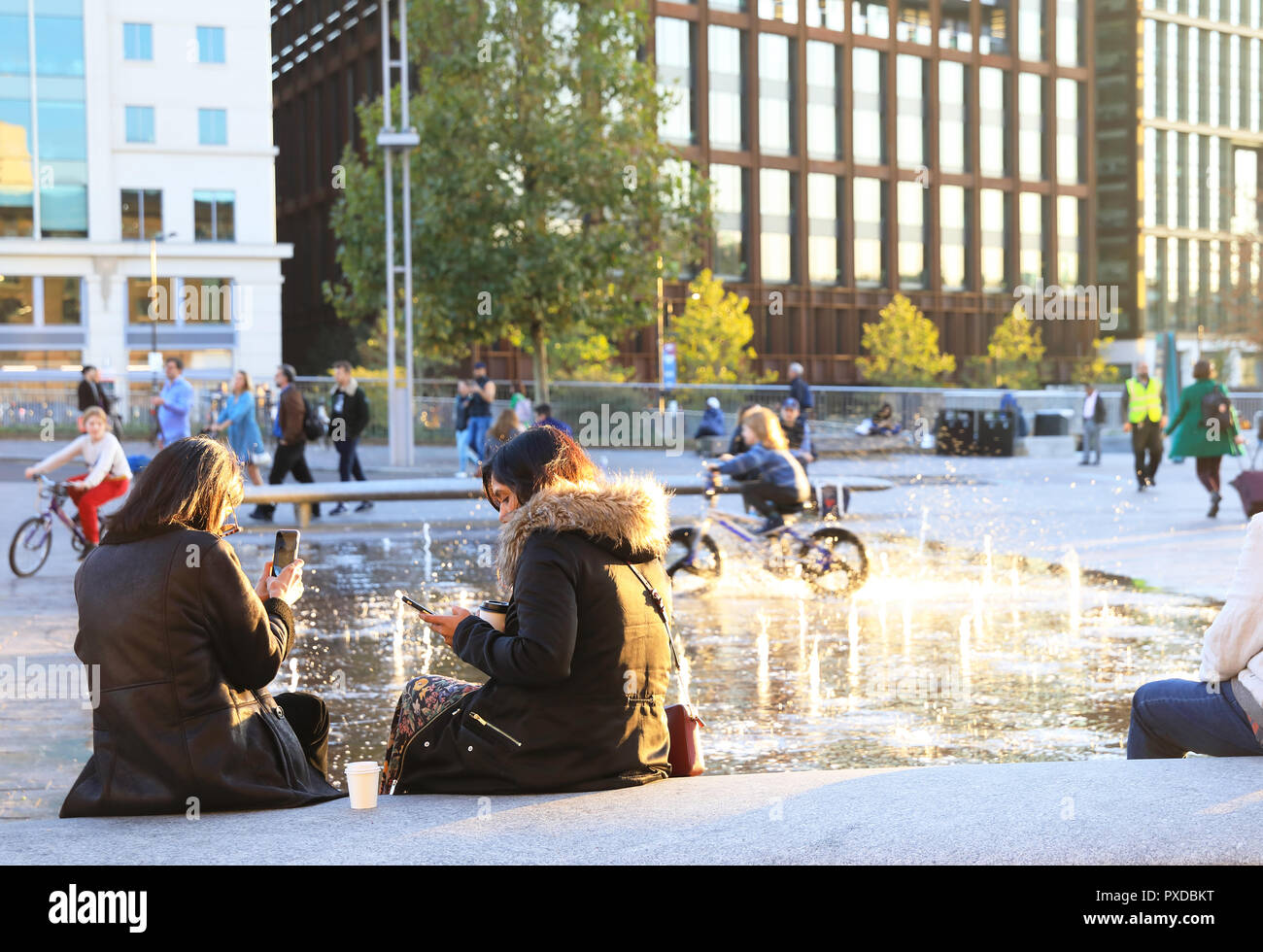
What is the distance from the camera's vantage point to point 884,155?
6738cm

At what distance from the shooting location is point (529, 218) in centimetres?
3189

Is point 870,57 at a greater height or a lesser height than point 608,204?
greater

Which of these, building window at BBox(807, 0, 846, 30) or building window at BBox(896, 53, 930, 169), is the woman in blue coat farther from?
building window at BBox(896, 53, 930, 169)

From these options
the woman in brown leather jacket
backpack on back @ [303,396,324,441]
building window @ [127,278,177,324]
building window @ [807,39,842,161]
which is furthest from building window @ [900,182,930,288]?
the woman in brown leather jacket

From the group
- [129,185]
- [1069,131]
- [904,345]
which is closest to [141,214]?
[129,185]

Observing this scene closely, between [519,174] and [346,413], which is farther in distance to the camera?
[519,174]

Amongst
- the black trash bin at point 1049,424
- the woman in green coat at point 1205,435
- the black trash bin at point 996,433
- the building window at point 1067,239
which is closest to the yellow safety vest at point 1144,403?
the woman in green coat at point 1205,435

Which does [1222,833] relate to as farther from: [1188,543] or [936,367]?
[936,367]

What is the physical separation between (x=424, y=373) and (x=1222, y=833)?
1746 inches

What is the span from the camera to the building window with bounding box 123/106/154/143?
184 feet

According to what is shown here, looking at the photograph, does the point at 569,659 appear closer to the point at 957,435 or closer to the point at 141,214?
the point at 957,435

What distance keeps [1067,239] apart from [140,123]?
4310 cm
